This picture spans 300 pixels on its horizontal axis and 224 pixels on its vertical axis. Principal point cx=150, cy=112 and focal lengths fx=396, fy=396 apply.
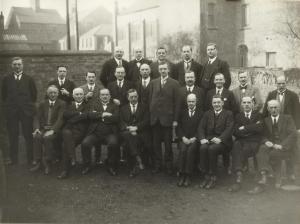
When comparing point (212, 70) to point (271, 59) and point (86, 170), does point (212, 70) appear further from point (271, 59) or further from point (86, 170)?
point (271, 59)

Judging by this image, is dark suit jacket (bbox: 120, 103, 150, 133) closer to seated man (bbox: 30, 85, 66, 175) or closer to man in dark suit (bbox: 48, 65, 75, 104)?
seated man (bbox: 30, 85, 66, 175)

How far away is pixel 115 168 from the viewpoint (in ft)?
20.7

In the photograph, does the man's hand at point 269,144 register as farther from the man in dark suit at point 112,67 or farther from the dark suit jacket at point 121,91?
the man in dark suit at point 112,67

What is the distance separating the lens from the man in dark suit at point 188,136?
19.0 ft

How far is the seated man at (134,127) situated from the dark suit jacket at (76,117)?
590mm

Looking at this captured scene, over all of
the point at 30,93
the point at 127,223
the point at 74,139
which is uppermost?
the point at 30,93

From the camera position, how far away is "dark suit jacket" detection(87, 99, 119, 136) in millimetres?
6309

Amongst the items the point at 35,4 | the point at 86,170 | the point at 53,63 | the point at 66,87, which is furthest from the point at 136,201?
the point at 35,4

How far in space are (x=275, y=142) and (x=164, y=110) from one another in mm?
1743

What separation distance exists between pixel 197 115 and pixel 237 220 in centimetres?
206

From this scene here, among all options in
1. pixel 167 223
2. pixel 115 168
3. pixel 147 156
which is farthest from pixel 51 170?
pixel 167 223

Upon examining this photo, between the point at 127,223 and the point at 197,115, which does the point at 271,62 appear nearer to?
the point at 197,115

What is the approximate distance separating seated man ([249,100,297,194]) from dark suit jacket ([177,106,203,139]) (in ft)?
3.28

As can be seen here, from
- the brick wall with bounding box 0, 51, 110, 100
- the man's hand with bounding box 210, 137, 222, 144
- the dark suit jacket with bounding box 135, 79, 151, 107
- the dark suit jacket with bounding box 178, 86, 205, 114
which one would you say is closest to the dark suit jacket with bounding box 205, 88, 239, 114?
the dark suit jacket with bounding box 178, 86, 205, 114
